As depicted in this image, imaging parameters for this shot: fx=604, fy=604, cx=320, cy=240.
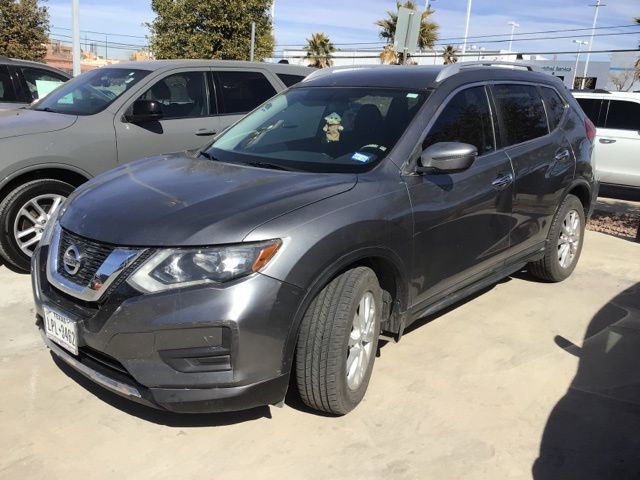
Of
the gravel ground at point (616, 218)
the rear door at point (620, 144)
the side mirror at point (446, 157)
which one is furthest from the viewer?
the rear door at point (620, 144)

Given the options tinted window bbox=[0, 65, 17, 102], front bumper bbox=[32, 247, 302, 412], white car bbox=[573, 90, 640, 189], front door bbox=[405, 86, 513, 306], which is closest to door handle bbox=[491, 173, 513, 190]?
front door bbox=[405, 86, 513, 306]

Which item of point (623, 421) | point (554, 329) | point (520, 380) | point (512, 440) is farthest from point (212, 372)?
point (554, 329)

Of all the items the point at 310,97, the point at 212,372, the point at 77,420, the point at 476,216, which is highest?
the point at 310,97

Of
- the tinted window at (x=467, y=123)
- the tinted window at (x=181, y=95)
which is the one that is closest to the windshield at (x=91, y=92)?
the tinted window at (x=181, y=95)

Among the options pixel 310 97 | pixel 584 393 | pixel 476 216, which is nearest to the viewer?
pixel 584 393

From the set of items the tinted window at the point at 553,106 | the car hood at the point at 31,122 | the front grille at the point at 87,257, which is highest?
the tinted window at the point at 553,106

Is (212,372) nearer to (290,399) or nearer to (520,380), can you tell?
(290,399)

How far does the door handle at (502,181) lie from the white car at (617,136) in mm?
5816

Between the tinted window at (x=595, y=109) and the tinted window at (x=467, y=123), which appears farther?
the tinted window at (x=595, y=109)

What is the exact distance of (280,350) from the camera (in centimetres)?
270

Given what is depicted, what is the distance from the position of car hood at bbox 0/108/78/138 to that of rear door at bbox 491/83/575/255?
3.59m

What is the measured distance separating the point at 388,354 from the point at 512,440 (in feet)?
3.54

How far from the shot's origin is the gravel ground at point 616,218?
793 cm

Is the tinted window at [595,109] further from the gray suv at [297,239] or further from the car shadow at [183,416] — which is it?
the car shadow at [183,416]
